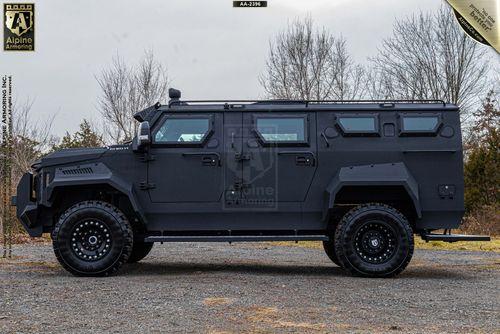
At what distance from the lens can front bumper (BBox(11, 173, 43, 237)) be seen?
9.00m

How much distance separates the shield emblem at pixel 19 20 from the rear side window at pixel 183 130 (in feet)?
12.7

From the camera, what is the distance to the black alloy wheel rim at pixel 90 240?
8.66 m

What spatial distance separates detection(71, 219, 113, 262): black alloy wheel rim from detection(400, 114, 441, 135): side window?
4.34 metres

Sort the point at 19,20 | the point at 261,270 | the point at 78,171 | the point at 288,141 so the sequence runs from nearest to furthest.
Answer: the point at 78,171 → the point at 288,141 → the point at 261,270 → the point at 19,20

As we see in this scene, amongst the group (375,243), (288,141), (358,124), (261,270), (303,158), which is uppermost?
(358,124)

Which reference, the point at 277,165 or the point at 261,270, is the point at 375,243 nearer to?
the point at 277,165

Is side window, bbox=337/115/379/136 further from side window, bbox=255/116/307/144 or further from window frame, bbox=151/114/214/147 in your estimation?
window frame, bbox=151/114/214/147

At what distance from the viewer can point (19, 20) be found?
1116 cm

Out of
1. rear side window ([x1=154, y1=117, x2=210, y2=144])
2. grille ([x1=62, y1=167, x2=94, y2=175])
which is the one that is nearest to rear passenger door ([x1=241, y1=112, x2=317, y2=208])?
rear side window ([x1=154, y1=117, x2=210, y2=144])

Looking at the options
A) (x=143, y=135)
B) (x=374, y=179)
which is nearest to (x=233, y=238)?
(x=143, y=135)

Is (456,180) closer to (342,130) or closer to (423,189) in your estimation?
(423,189)

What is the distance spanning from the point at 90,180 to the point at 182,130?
4.73 feet

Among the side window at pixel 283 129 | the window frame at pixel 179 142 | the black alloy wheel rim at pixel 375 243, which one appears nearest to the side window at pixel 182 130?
the window frame at pixel 179 142
